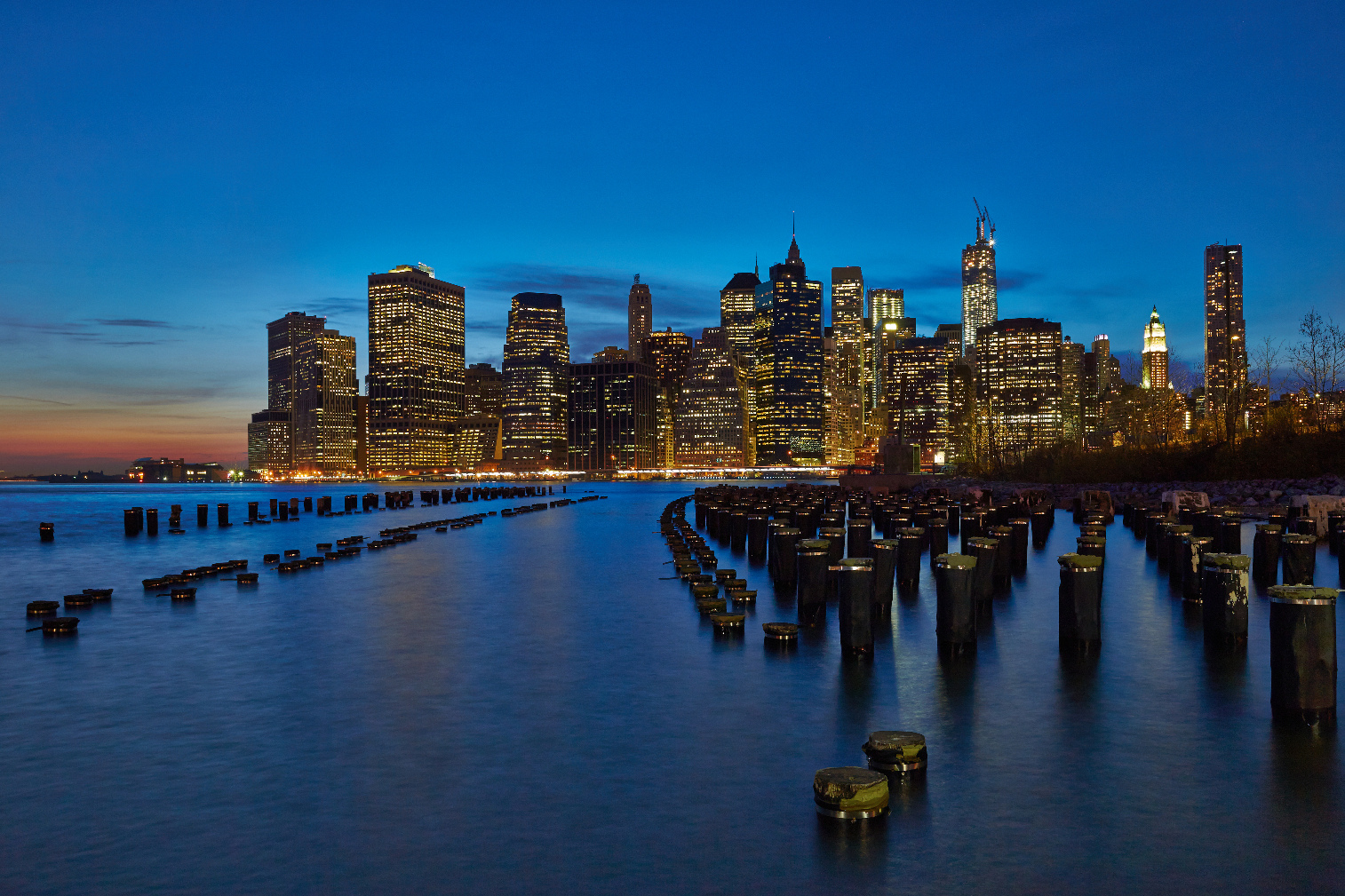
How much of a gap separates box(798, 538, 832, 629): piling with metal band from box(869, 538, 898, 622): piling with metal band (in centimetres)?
89

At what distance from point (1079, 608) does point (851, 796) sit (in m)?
8.03

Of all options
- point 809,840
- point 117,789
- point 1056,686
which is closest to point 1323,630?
point 1056,686

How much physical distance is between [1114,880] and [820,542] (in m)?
10.7

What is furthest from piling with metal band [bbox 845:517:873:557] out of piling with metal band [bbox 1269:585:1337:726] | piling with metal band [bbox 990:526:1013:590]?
piling with metal band [bbox 1269:585:1337:726]

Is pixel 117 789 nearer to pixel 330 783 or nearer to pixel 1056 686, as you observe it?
pixel 330 783

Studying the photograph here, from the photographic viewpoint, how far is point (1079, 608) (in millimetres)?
13555

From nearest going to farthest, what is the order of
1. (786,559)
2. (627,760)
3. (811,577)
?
(627,760) → (811,577) → (786,559)

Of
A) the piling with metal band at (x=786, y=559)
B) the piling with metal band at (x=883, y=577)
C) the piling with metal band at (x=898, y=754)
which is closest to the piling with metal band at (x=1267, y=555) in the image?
the piling with metal band at (x=883, y=577)

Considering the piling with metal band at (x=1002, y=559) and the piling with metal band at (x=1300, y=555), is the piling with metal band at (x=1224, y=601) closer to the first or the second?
the piling with metal band at (x=1300, y=555)

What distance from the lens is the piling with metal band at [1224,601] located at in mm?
13234

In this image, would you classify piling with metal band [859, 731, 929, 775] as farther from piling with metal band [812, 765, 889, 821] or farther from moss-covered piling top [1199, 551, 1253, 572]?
moss-covered piling top [1199, 551, 1253, 572]

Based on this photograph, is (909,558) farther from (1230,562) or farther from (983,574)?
(1230,562)

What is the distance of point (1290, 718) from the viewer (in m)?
9.30

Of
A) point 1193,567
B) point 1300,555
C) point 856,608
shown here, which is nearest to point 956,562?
point 856,608
